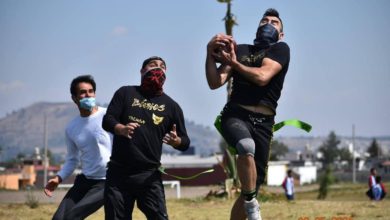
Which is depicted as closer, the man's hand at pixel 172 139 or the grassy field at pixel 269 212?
the man's hand at pixel 172 139

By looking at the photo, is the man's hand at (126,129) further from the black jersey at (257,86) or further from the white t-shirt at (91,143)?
the white t-shirt at (91,143)

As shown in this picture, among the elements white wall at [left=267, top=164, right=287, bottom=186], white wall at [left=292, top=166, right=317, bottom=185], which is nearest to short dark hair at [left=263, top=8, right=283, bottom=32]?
white wall at [left=267, top=164, right=287, bottom=186]

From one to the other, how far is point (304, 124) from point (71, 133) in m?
2.56

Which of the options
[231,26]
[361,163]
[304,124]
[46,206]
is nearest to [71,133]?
[304,124]

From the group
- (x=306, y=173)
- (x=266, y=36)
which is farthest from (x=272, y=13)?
(x=306, y=173)

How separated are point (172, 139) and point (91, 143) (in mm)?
1511

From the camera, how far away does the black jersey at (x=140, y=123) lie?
712cm

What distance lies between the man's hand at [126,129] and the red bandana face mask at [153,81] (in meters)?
0.44

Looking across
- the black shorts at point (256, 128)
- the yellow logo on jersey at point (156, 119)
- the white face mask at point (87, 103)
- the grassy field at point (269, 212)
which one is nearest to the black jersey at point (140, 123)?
the yellow logo on jersey at point (156, 119)

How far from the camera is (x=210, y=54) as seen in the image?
7.42m

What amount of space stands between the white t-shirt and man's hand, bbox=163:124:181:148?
49.9 inches

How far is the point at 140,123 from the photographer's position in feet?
23.5

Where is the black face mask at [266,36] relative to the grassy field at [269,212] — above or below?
above

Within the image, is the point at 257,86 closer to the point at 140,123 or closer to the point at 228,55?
the point at 228,55
